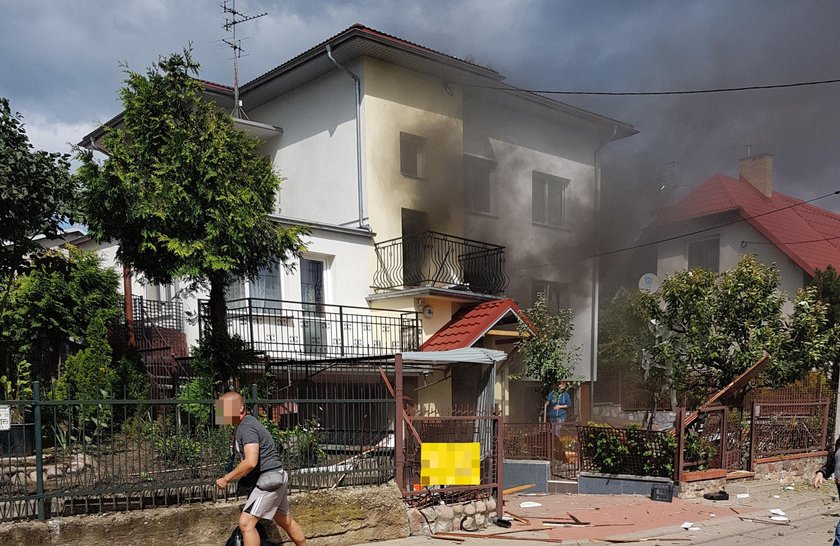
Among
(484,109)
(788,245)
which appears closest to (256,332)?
(484,109)

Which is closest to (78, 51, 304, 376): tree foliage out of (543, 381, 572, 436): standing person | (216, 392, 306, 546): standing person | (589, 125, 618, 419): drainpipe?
(216, 392, 306, 546): standing person

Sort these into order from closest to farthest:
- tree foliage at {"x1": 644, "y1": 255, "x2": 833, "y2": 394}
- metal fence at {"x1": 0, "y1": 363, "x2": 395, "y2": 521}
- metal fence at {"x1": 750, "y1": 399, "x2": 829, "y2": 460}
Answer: metal fence at {"x1": 0, "y1": 363, "x2": 395, "y2": 521} → metal fence at {"x1": 750, "y1": 399, "x2": 829, "y2": 460} → tree foliage at {"x1": 644, "y1": 255, "x2": 833, "y2": 394}

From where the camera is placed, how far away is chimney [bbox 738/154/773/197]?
77.8 ft

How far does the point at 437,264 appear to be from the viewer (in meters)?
15.9

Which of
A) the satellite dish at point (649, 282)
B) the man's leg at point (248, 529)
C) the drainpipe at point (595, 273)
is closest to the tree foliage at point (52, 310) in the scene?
the man's leg at point (248, 529)

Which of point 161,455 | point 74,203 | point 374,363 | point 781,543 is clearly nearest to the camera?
point 161,455

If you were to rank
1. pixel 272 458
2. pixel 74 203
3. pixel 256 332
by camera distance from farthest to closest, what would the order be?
pixel 256 332 → pixel 74 203 → pixel 272 458

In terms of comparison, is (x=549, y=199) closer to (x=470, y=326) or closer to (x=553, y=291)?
(x=553, y=291)

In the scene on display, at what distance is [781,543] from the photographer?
7934 millimetres

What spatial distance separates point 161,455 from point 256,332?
22.0ft

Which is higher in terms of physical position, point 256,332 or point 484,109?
point 484,109

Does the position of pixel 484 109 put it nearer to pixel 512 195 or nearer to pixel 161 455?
pixel 512 195

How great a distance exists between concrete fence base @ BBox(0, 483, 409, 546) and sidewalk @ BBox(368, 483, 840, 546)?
0.36m

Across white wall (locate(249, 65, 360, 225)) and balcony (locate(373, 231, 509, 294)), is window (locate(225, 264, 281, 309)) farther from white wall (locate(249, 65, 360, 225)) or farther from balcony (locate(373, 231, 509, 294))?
white wall (locate(249, 65, 360, 225))
